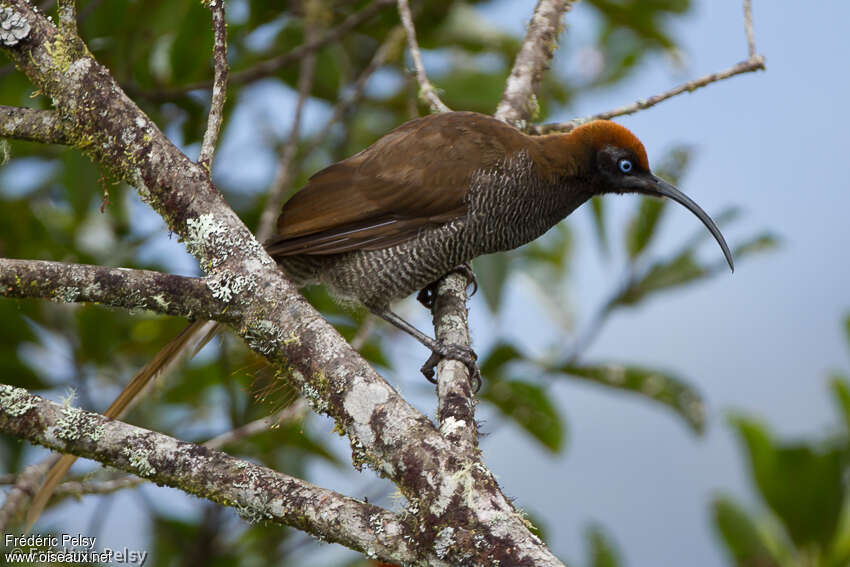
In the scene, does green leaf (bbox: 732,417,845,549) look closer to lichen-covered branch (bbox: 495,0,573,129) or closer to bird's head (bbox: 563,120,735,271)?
bird's head (bbox: 563,120,735,271)

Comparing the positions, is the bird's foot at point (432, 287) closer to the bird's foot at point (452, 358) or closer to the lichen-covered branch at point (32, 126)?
the bird's foot at point (452, 358)

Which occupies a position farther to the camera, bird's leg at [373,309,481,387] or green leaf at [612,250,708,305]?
green leaf at [612,250,708,305]

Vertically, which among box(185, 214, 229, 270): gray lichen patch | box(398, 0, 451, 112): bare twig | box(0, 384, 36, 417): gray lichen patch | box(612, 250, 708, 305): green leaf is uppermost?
box(398, 0, 451, 112): bare twig

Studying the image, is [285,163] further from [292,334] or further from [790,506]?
[790,506]

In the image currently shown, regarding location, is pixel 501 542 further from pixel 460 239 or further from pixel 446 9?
pixel 446 9

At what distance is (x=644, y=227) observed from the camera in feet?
16.3

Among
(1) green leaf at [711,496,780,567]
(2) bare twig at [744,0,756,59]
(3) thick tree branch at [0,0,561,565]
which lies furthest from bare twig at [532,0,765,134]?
(1) green leaf at [711,496,780,567]

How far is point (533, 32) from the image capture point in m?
4.27

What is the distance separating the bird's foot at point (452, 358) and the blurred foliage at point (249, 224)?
909 millimetres

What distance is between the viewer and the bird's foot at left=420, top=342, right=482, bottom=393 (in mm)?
3026

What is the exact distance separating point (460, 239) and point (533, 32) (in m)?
1.24

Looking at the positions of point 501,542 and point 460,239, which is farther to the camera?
point 460,239

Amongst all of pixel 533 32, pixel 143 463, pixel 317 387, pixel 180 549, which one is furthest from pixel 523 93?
pixel 180 549

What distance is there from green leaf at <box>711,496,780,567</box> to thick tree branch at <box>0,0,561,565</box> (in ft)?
13.6
